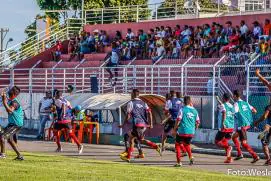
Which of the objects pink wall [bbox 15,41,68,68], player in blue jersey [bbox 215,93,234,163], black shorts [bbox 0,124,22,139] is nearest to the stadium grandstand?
pink wall [bbox 15,41,68,68]

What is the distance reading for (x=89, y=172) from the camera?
66.3 feet

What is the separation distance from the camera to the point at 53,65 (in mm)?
48938

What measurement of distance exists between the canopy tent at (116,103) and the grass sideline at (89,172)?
10021mm

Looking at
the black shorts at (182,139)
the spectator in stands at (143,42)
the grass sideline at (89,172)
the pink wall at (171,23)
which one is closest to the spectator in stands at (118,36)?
the pink wall at (171,23)

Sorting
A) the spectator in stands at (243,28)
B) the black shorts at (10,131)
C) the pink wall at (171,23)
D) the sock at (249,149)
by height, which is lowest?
the sock at (249,149)

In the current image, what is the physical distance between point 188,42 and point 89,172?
2134 cm

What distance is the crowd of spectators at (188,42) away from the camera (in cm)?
3678

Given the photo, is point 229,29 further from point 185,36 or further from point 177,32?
point 177,32

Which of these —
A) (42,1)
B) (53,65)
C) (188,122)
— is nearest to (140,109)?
(188,122)

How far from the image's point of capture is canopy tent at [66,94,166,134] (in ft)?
110

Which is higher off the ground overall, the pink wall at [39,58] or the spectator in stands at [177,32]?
the spectator in stands at [177,32]

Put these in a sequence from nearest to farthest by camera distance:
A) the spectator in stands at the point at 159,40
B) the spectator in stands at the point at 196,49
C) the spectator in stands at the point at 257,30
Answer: the spectator in stands at the point at 257,30 < the spectator in stands at the point at 196,49 < the spectator in stands at the point at 159,40

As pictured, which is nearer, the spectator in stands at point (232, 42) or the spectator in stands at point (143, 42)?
the spectator in stands at point (232, 42)

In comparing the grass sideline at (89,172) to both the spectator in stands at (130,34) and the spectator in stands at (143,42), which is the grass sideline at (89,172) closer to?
the spectator in stands at (143,42)
